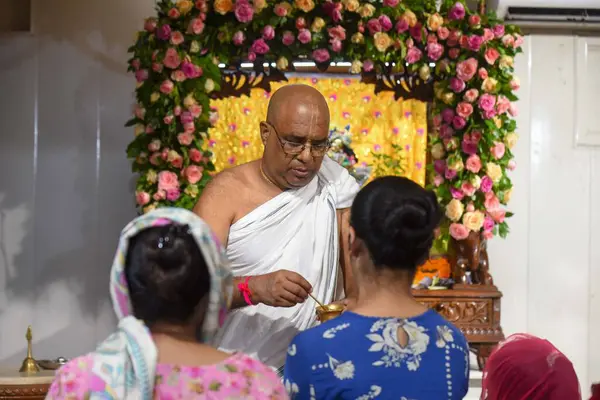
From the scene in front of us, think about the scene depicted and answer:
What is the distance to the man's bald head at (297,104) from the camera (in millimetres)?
3004

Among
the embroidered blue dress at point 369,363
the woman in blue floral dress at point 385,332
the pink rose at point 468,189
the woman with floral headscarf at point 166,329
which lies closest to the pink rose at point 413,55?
the pink rose at point 468,189

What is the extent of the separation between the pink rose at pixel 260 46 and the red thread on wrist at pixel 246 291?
231cm

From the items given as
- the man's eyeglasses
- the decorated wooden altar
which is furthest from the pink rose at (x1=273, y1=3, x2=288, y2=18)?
the man's eyeglasses

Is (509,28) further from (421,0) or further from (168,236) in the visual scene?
(168,236)

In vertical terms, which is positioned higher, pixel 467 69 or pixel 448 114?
pixel 467 69

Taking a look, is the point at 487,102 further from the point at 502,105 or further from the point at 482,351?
the point at 482,351

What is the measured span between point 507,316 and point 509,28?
1.65 metres

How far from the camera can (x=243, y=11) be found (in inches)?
A: 187

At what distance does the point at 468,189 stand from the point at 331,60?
0.98m

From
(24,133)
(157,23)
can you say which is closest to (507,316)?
(157,23)

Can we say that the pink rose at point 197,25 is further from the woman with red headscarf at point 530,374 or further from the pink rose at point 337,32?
the woman with red headscarf at point 530,374

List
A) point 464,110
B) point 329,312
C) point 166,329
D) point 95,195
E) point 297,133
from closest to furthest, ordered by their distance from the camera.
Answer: point 166,329
point 329,312
point 297,133
point 464,110
point 95,195

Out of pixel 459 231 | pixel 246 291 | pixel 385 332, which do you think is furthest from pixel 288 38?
pixel 385 332

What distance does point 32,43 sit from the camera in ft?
18.0
